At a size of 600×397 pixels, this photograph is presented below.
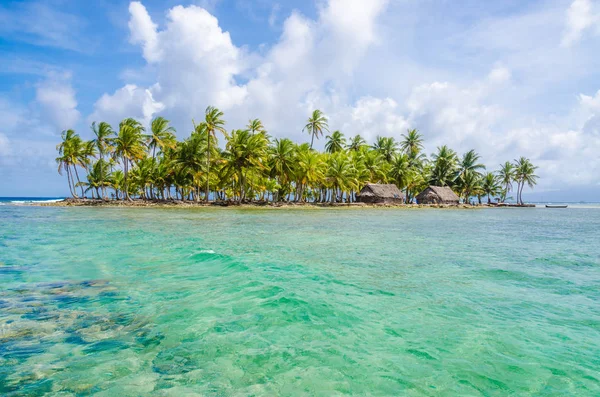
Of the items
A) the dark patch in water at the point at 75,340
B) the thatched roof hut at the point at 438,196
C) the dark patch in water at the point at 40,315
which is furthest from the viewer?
the thatched roof hut at the point at 438,196

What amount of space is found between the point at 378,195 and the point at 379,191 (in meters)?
0.74

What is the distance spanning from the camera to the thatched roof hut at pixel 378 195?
55750mm

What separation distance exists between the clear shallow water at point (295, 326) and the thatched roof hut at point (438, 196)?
54451 millimetres

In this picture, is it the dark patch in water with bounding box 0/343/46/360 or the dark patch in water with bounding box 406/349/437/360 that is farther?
the dark patch in water with bounding box 406/349/437/360

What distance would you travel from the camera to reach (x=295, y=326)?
4.77m

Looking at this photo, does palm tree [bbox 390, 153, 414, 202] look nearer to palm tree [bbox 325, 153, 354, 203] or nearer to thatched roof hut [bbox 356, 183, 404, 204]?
thatched roof hut [bbox 356, 183, 404, 204]

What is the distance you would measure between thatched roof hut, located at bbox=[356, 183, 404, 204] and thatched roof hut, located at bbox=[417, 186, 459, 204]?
25.2 ft

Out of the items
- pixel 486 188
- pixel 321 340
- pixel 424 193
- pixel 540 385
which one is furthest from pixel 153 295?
pixel 486 188

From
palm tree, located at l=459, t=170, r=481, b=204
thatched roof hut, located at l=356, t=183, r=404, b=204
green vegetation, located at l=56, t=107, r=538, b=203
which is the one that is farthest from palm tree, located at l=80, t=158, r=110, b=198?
palm tree, located at l=459, t=170, r=481, b=204

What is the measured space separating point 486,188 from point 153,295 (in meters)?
85.3

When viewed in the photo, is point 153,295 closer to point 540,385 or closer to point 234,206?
point 540,385

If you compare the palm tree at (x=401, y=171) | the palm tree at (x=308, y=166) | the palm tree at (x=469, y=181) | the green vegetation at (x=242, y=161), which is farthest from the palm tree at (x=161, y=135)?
the palm tree at (x=469, y=181)

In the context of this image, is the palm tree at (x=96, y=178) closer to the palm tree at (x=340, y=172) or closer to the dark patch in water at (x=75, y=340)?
the palm tree at (x=340, y=172)

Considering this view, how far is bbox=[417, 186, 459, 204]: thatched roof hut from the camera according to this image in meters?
61.8
